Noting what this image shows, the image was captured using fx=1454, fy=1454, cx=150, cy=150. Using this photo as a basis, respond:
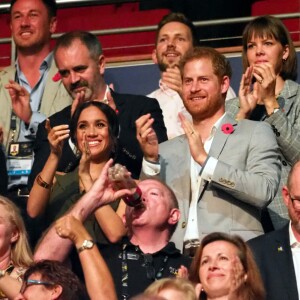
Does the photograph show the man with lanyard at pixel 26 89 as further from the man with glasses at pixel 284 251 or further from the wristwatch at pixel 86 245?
the man with glasses at pixel 284 251

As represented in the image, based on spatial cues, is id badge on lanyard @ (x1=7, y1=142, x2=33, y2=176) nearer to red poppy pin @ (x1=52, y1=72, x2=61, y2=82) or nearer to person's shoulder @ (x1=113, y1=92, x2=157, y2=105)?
red poppy pin @ (x1=52, y1=72, x2=61, y2=82)

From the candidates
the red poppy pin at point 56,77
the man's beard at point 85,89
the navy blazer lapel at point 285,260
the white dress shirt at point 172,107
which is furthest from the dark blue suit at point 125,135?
the navy blazer lapel at point 285,260

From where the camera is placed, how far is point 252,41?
1014cm

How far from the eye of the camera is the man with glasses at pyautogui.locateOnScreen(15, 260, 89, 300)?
7.95 metres

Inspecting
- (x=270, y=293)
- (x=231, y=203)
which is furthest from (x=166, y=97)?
(x=270, y=293)

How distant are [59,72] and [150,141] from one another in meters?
1.59

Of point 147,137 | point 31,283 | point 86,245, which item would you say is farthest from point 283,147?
point 31,283

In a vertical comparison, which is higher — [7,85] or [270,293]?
[7,85]

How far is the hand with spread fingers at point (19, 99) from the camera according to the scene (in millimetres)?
10594

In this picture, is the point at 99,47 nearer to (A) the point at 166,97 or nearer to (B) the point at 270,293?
(A) the point at 166,97

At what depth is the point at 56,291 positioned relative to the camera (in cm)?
795

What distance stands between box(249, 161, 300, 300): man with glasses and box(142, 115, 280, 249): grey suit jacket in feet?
0.83

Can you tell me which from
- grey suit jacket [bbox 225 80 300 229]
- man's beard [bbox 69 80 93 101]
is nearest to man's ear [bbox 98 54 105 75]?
man's beard [bbox 69 80 93 101]

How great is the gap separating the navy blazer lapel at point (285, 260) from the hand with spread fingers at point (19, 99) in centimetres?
259
